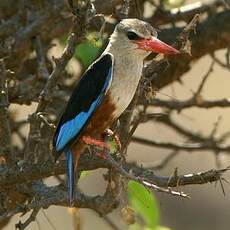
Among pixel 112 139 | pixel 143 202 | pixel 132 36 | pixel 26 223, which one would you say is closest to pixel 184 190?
pixel 132 36

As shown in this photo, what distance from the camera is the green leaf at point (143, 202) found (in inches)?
128

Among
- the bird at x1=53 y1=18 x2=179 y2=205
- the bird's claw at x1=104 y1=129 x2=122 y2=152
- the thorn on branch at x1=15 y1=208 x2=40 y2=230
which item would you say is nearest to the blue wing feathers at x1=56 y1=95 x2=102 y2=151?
the bird at x1=53 y1=18 x2=179 y2=205

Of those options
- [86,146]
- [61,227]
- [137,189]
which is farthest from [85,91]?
[61,227]

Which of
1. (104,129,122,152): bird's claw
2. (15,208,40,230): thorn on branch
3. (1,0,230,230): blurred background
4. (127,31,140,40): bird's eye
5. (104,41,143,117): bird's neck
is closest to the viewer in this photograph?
(15,208,40,230): thorn on branch

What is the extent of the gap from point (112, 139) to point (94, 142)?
7 cm

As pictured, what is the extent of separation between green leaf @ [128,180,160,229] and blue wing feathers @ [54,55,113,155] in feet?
1.26

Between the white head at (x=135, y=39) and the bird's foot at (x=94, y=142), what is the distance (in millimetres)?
393

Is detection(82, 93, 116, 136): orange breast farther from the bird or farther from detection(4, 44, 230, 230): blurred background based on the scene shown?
detection(4, 44, 230, 230): blurred background

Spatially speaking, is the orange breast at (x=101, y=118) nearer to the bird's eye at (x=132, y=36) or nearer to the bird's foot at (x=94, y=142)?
the bird's foot at (x=94, y=142)

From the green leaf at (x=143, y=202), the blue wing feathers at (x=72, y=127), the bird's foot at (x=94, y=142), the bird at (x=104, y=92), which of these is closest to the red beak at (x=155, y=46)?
the bird at (x=104, y=92)

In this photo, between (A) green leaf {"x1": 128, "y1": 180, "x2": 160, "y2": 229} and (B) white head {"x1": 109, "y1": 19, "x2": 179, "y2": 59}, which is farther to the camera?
(B) white head {"x1": 109, "y1": 19, "x2": 179, "y2": 59}

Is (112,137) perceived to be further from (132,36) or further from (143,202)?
(132,36)

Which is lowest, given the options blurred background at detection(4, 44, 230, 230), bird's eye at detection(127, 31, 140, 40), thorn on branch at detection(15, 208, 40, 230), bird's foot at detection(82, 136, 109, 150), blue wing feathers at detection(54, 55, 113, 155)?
blurred background at detection(4, 44, 230, 230)

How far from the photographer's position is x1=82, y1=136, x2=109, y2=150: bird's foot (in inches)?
132
